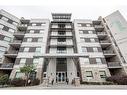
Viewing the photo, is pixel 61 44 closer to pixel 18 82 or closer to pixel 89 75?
pixel 89 75

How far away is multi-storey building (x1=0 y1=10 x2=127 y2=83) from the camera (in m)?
22.7

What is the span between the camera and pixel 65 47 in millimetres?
27141

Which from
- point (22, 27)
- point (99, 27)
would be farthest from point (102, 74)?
point (22, 27)

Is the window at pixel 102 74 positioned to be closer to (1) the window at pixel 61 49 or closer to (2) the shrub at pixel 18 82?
(1) the window at pixel 61 49

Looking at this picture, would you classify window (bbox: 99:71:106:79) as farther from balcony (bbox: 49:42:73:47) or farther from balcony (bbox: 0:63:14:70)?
balcony (bbox: 0:63:14:70)

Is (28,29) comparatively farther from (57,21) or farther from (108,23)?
(108,23)

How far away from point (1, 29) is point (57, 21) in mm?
15162

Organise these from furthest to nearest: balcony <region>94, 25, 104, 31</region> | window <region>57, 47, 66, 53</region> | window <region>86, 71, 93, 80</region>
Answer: balcony <region>94, 25, 104, 31</region> → window <region>57, 47, 66, 53</region> → window <region>86, 71, 93, 80</region>

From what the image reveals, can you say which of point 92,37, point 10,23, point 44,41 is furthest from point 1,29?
point 92,37

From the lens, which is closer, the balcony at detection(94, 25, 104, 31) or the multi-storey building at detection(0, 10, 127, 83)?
the multi-storey building at detection(0, 10, 127, 83)

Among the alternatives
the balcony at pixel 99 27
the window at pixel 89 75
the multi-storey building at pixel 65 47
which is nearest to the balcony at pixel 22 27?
the multi-storey building at pixel 65 47

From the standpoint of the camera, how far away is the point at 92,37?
2823cm

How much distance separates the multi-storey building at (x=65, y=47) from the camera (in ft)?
74.6

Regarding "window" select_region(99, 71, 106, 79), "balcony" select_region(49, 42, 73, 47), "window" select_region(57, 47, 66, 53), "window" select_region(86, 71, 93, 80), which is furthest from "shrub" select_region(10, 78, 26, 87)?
"window" select_region(99, 71, 106, 79)
